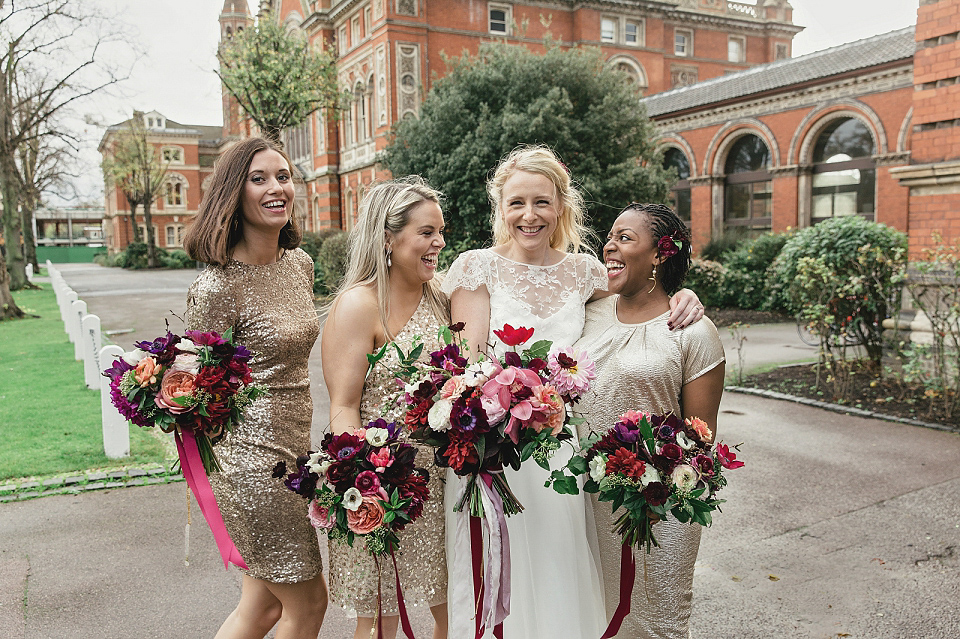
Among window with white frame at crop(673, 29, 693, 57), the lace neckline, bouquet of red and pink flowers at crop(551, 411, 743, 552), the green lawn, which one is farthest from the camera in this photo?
window with white frame at crop(673, 29, 693, 57)

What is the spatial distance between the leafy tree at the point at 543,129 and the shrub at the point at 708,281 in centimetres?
229

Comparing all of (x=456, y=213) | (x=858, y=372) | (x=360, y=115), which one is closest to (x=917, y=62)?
(x=858, y=372)

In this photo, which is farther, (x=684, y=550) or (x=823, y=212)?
(x=823, y=212)

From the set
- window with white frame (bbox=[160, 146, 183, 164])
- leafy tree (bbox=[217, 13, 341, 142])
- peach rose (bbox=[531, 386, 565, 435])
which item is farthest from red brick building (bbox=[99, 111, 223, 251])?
peach rose (bbox=[531, 386, 565, 435])

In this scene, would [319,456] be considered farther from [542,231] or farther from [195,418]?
[542,231]

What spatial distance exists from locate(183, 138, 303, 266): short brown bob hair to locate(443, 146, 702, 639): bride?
3.08ft

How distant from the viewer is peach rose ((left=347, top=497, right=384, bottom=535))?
204 centimetres

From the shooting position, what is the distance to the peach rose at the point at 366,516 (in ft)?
6.68

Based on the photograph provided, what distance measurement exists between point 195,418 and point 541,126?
1449cm

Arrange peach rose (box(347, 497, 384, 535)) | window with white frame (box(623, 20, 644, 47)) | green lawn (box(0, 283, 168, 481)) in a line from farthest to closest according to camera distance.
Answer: window with white frame (box(623, 20, 644, 47)) → green lawn (box(0, 283, 168, 481)) → peach rose (box(347, 497, 384, 535))

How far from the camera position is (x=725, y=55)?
40875mm

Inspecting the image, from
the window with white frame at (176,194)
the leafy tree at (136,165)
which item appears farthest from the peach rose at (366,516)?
the window with white frame at (176,194)

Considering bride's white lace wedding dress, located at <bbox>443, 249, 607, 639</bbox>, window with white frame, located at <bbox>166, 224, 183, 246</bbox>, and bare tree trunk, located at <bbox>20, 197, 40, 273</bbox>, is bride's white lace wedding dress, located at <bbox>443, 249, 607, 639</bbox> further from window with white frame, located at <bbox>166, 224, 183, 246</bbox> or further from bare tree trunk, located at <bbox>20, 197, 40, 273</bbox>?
window with white frame, located at <bbox>166, 224, 183, 246</bbox>

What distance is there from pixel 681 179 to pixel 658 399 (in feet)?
87.6
